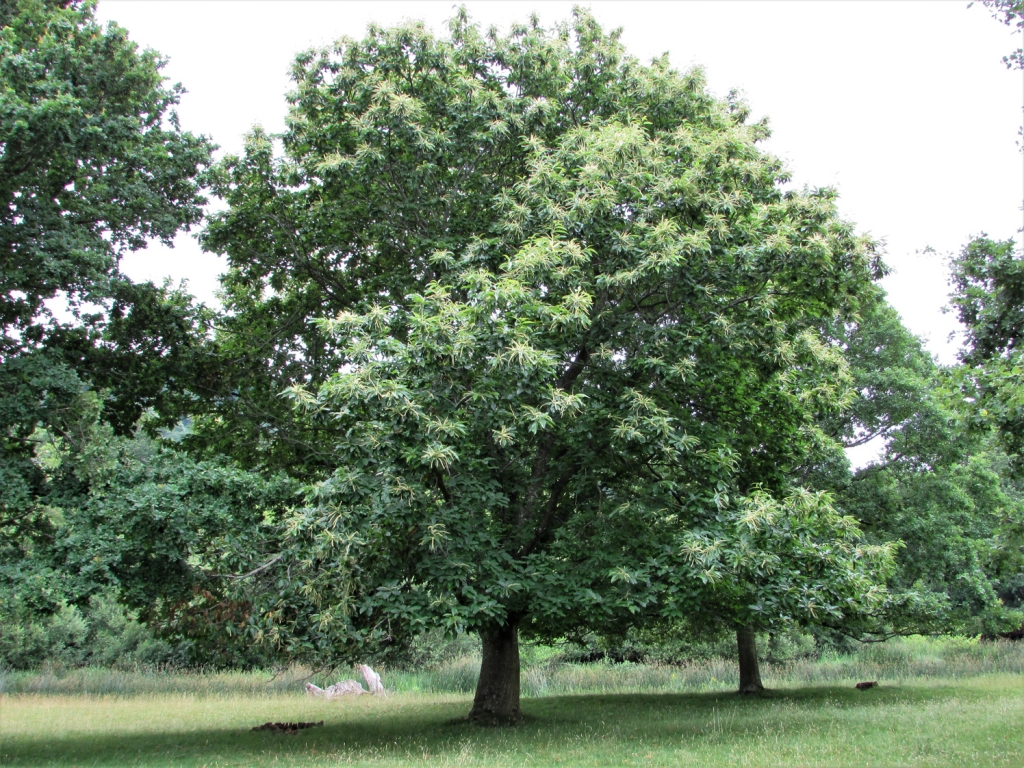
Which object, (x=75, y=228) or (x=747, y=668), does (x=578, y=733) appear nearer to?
(x=747, y=668)

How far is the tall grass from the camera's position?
74.1ft

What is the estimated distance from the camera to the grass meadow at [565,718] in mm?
9062

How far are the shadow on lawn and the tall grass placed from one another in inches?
255

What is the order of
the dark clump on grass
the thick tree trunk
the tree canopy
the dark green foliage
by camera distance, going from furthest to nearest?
1. the dark green foliage
2. the dark clump on grass
3. the thick tree trunk
4. the tree canopy

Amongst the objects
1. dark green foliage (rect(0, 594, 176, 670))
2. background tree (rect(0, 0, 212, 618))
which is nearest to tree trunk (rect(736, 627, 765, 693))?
background tree (rect(0, 0, 212, 618))

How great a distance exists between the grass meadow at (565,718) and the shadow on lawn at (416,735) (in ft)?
0.15

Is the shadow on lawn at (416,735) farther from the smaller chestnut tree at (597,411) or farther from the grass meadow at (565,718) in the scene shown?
the smaller chestnut tree at (597,411)

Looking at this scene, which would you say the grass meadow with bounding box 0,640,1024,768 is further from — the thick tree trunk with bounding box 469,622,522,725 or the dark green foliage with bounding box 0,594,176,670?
the dark green foliage with bounding box 0,594,176,670

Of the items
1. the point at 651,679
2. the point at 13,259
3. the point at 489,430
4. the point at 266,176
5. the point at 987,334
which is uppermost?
the point at 266,176

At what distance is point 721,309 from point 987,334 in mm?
3528

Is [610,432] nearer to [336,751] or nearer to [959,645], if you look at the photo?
[336,751]

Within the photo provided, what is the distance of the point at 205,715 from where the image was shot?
16.6 metres

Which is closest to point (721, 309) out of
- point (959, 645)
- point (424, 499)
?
point (424, 499)

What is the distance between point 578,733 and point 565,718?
2.46 m
